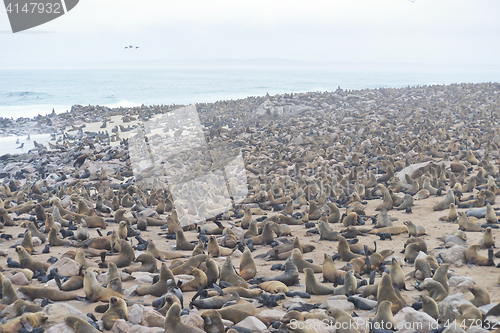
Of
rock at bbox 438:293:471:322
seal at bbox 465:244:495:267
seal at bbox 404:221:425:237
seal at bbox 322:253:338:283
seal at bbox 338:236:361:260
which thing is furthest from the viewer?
seal at bbox 404:221:425:237

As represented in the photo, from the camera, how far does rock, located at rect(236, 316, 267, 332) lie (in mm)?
3855

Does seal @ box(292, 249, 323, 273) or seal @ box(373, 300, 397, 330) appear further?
seal @ box(292, 249, 323, 273)

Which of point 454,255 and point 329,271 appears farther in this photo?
point 454,255

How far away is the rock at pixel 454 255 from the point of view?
18.8 ft

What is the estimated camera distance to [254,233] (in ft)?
25.3

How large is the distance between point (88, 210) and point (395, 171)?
9773mm

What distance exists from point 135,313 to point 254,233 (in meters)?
3.87

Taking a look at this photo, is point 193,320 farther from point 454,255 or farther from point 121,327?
point 454,255

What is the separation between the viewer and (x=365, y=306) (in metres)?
4.36

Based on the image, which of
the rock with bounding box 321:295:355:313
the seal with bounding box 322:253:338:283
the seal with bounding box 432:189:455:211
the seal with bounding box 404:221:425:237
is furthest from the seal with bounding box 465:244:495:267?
the seal with bounding box 432:189:455:211

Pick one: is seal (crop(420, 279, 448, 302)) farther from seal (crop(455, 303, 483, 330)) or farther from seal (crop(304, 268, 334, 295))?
seal (crop(304, 268, 334, 295))

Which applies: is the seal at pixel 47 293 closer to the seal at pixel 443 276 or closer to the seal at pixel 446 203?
the seal at pixel 443 276

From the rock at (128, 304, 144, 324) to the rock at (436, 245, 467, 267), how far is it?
4.39m

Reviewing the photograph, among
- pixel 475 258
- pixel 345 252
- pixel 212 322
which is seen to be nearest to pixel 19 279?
pixel 212 322
